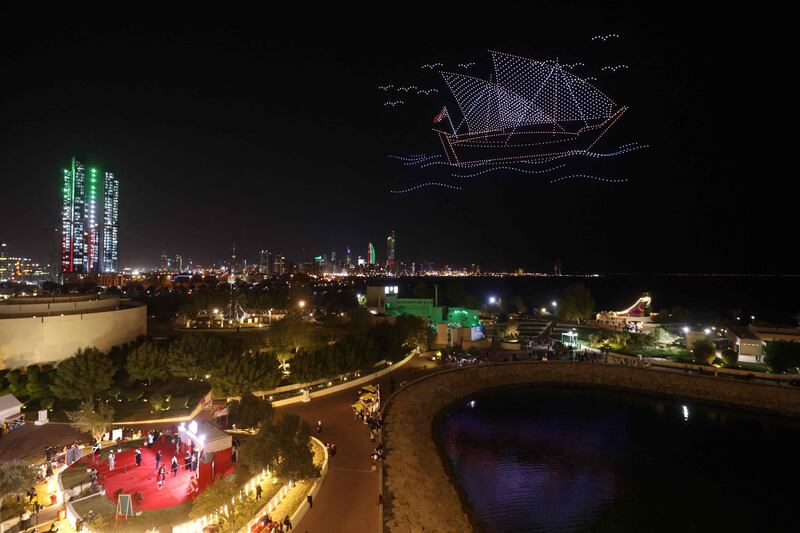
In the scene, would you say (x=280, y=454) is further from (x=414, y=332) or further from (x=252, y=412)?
(x=414, y=332)

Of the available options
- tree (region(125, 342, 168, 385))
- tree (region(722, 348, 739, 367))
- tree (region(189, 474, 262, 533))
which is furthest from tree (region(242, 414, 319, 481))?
tree (region(722, 348, 739, 367))

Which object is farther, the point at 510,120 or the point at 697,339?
the point at 697,339

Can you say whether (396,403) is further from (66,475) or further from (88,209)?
(88,209)

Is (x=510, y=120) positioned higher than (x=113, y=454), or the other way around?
(x=510, y=120)

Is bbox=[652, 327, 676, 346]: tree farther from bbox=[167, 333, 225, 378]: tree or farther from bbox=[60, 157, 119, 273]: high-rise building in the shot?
bbox=[60, 157, 119, 273]: high-rise building

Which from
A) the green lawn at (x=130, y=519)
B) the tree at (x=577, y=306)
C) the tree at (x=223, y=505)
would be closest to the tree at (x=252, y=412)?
the green lawn at (x=130, y=519)

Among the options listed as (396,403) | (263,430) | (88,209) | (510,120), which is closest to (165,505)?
(263,430)
